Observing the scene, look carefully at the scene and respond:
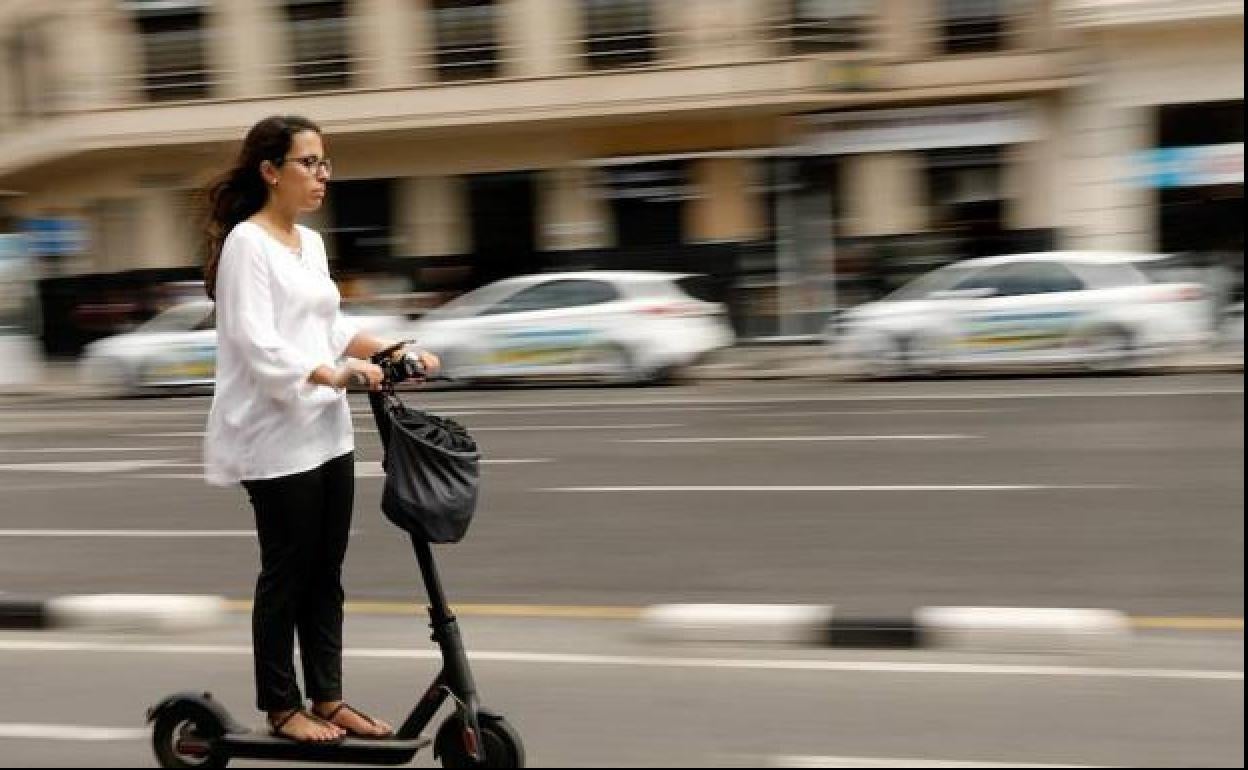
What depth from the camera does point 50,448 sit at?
46.9 ft

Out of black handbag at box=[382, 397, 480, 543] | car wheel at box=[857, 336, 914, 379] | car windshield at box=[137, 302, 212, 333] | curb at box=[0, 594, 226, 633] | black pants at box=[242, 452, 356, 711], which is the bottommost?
car wheel at box=[857, 336, 914, 379]

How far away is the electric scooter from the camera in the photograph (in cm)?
399

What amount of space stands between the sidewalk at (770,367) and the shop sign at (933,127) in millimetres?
4364

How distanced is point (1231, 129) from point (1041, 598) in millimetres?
17660

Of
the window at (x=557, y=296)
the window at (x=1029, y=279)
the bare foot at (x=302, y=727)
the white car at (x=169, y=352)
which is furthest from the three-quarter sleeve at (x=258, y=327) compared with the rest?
the white car at (x=169, y=352)

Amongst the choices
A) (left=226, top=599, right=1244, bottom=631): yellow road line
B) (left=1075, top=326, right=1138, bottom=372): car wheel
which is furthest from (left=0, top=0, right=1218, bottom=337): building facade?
(left=226, top=599, right=1244, bottom=631): yellow road line

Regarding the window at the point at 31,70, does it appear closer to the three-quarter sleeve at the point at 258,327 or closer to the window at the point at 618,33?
the window at the point at 618,33

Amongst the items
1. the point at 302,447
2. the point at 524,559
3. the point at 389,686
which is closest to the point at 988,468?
the point at 524,559

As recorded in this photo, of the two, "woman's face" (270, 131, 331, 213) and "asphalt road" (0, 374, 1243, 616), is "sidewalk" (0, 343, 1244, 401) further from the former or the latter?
"woman's face" (270, 131, 331, 213)

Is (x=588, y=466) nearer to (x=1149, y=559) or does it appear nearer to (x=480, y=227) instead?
(x=1149, y=559)

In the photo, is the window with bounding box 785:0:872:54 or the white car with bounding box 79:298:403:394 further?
the window with bounding box 785:0:872:54

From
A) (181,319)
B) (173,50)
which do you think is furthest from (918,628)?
(173,50)

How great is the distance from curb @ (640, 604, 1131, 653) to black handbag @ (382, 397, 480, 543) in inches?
80.0

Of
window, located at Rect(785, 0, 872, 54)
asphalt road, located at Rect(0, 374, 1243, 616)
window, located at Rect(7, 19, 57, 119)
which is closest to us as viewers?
asphalt road, located at Rect(0, 374, 1243, 616)
